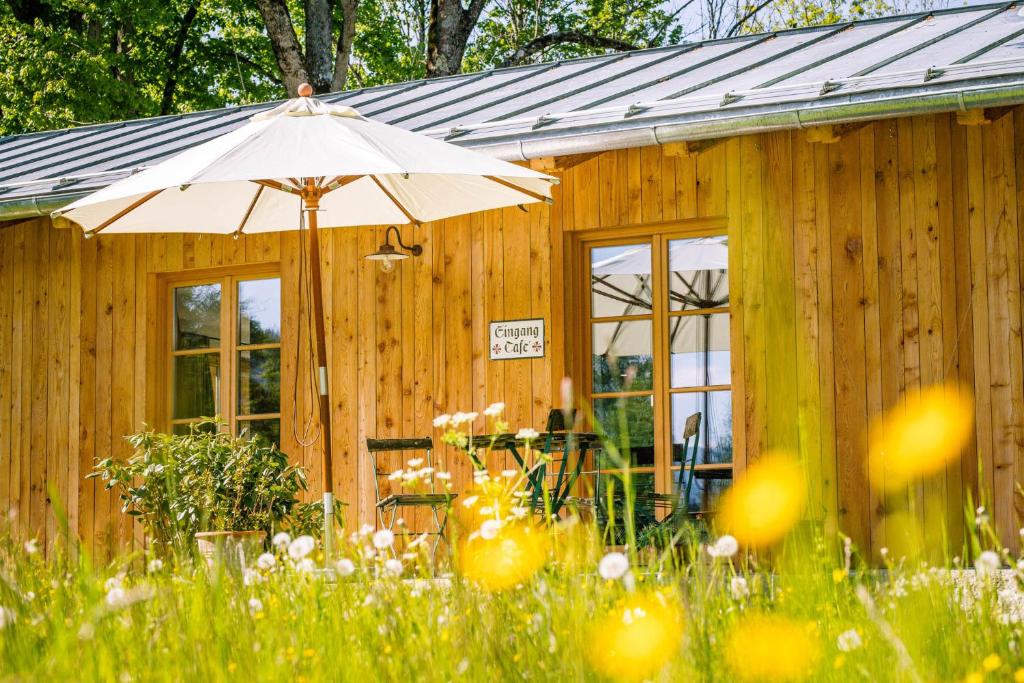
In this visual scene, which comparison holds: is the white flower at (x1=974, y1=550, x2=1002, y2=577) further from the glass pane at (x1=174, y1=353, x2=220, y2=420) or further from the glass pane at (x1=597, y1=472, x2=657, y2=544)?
the glass pane at (x1=174, y1=353, x2=220, y2=420)

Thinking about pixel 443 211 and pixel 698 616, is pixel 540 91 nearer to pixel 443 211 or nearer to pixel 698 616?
pixel 443 211

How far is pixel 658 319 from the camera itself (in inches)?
255

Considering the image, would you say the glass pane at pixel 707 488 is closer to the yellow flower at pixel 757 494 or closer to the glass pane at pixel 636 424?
the yellow flower at pixel 757 494

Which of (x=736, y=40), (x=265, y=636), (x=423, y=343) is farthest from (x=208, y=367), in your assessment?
(x=265, y=636)

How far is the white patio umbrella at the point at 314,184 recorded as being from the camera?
421 centimetres

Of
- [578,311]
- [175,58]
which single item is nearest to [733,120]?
[578,311]

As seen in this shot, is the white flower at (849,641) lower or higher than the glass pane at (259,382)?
lower

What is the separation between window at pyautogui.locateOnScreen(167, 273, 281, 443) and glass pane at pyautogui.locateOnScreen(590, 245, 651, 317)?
2040 millimetres

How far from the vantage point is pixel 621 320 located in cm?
657

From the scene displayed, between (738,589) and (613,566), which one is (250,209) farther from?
(613,566)

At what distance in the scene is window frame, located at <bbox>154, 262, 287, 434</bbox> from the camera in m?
7.54

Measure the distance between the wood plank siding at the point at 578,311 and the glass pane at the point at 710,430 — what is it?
0.74 ft

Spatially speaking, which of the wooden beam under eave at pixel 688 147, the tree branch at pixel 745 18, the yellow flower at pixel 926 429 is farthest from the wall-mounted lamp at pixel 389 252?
the tree branch at pixel 745 18

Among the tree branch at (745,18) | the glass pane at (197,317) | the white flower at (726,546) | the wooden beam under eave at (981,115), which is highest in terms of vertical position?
the tree branch at (745,18)
